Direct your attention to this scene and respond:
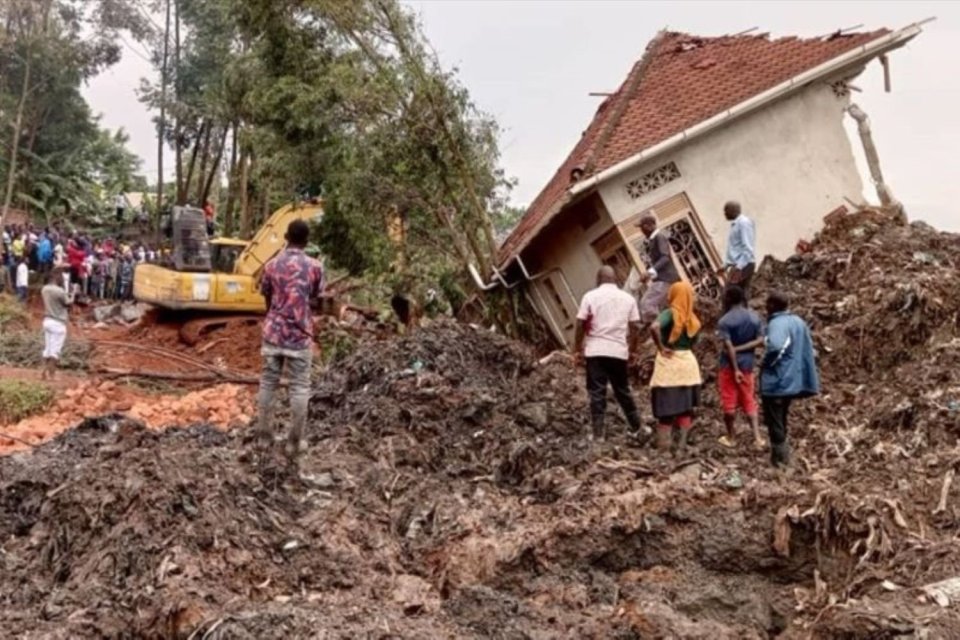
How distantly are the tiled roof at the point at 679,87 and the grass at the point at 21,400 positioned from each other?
6.74 meters

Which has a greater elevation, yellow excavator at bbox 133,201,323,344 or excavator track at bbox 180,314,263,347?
yellow excavator at bbox 133,201,323,344

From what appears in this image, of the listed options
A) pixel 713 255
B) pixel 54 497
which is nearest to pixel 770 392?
pixel 54 497

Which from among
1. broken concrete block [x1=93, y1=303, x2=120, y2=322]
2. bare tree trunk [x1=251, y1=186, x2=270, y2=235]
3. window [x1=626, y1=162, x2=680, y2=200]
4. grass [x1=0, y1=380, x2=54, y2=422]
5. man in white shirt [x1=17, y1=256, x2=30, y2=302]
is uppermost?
bare tree trunk [x1=251, y1=186, x2=270, y2=235]

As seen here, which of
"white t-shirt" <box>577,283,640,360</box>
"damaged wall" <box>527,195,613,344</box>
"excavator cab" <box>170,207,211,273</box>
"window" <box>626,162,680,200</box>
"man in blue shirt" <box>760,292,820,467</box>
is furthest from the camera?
"excavator cab" <box>170,207,211,273</box>

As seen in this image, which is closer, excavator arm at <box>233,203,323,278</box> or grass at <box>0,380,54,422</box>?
grass at <box>0,380,54,422</box>

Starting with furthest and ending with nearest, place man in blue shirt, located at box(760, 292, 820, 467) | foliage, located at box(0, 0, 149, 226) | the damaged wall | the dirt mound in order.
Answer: foliage, located at box(0, 0, 149, 226) < the damaged wall < the dirt mound < man in blue shirt, located at box(760, 292, 820, 467)

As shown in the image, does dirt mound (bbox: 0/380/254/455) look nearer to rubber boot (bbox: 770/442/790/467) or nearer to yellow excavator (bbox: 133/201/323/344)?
rubber boot (bbox: 770/442/790/467)

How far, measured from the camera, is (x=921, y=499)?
24.6 ft

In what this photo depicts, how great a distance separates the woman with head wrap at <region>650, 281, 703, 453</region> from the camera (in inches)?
336

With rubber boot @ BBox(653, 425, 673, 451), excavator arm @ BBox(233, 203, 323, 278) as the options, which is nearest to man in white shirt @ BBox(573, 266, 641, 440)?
rubber boot @ BBox(653, 425, 673, 451)

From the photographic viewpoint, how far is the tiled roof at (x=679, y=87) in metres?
14.4

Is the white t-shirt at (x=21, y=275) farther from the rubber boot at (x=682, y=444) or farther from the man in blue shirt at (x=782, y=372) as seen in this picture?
the man in blue shirt at (x=782, y=372)

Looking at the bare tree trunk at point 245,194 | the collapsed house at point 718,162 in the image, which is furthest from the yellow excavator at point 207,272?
the bare tree trunk at point 245,194

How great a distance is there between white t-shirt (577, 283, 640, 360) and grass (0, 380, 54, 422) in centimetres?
819
